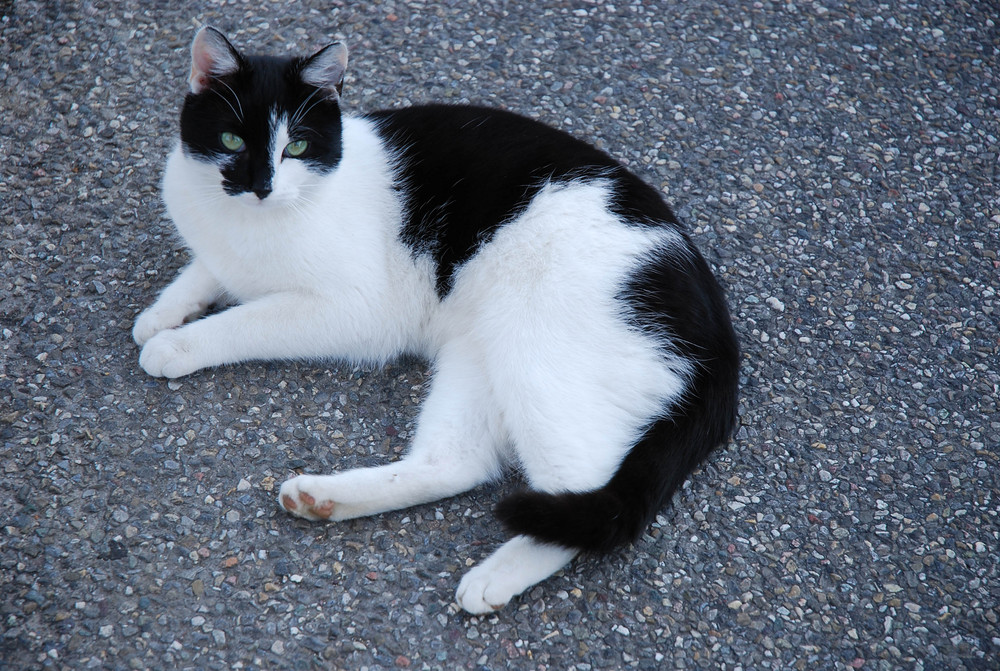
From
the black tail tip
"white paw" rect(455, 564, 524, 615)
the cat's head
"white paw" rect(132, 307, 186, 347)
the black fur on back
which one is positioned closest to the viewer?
the black tail tip

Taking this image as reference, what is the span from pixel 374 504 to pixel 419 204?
932 millimetres

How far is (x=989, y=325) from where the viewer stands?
282 cm

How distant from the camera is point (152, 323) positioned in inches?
97.4

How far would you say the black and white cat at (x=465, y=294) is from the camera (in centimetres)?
205

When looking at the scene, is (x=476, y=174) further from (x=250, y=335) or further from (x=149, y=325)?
(x=149, y=325)

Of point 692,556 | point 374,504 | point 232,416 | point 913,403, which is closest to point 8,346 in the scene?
point 232,416

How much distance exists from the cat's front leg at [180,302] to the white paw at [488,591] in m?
1.29

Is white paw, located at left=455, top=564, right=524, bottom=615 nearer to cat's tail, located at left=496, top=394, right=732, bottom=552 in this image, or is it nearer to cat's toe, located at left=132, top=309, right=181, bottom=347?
cat's tail, located at left=496, top=394, right=732, bottom=552

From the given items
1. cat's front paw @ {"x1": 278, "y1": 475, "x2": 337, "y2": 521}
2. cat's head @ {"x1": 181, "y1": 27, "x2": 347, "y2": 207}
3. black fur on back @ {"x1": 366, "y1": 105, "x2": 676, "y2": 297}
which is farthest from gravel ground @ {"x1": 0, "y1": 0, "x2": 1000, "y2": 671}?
cat's head @ {"x1": 181, "y1": 27, "x2": 347, "y2": 207}

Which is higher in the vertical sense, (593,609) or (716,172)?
(716,172)

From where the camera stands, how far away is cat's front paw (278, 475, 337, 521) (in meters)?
2.11

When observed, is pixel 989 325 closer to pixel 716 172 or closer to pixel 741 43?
pixel 716 172

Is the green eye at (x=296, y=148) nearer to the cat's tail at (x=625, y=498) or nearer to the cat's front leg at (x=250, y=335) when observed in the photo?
the cat's front leg at (x=250, y=335)

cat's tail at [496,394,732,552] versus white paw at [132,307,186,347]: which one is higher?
cat's tail at [496,394,732,552]
